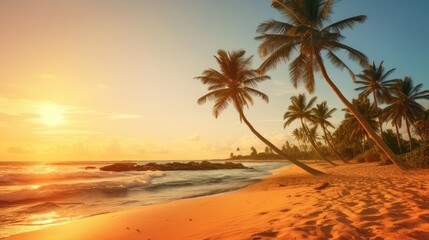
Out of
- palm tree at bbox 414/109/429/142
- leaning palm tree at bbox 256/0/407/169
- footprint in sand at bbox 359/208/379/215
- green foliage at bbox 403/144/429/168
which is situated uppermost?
→ leaning palm tree at bbox 256/0/407/169

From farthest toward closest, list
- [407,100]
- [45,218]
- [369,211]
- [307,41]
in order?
1. [407,100]
2. [307,41]
3. [45,218]
4. [369,211]

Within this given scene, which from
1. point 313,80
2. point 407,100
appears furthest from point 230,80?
point 407,100

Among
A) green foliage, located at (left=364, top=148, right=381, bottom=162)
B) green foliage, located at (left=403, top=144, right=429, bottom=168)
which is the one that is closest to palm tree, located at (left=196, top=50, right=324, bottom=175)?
green foliage, located at (left=403, top=144, right=429, bottom=168)

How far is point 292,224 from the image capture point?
4.54 m

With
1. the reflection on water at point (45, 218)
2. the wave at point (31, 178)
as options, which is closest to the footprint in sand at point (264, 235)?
the reflection on water at point (45, 218)

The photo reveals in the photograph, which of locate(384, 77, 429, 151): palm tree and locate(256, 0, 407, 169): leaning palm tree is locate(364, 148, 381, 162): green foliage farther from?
locate(256, 0, 407, 169): leaning palm tree

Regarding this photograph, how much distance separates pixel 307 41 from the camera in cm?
1520

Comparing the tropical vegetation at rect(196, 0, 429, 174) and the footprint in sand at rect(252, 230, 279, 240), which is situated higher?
the tropical vegetation at rect(196, 0, 429, 174)

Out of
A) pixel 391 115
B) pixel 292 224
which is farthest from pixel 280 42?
pixel 391 115

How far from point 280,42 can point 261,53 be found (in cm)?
138

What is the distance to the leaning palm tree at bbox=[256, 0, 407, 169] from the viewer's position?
1496cm

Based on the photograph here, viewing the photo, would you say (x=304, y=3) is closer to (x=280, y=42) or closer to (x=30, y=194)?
(x=280, y=42)

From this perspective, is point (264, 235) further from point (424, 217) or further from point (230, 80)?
point (230, 80)

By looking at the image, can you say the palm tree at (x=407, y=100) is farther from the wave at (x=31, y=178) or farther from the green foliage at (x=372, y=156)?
the wave at (x=31, y=178)
